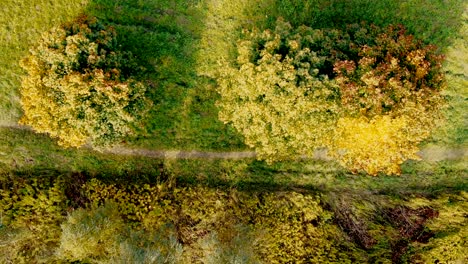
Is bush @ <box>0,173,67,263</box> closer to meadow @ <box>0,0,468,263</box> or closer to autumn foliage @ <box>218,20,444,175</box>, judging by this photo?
meadow @ <box>0,0,468,263</box>

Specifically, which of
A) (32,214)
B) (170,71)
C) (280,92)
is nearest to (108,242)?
(32,214)

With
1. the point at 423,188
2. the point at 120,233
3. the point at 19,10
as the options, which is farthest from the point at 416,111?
the point at 19,10

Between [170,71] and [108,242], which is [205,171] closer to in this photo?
[170,71]

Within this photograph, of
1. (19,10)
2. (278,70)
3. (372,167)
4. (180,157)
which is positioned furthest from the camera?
(180,157)

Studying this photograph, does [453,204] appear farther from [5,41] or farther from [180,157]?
[5,41]

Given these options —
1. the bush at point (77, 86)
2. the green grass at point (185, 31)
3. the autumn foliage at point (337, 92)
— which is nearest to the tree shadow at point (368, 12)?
the green grass at point (185, 31)

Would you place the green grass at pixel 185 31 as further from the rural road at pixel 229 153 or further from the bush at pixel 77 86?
the bush at pixel 77 86
